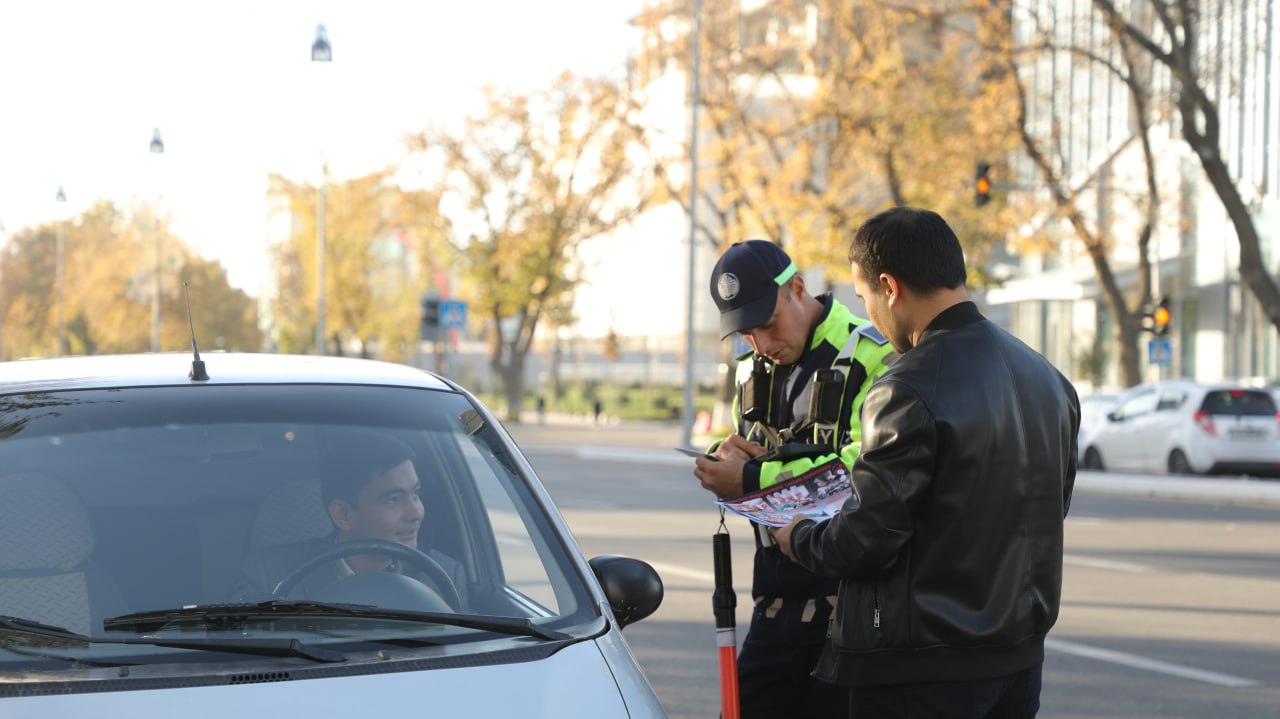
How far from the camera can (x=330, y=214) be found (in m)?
70.3

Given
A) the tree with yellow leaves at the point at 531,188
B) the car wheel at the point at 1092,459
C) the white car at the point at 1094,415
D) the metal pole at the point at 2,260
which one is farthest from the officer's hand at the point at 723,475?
the tree with yellow leaves at the point at 531,188

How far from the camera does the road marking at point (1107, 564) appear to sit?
40.5 ft

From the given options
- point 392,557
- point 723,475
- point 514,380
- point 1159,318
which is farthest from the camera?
point 514,380

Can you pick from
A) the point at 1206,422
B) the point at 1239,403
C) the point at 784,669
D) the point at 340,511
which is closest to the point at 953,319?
the point at 784,669

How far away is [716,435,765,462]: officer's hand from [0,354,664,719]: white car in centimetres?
33

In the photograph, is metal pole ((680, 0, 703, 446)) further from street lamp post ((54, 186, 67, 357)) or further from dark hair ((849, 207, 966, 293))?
dark hair ((849, 207, 966, 293))

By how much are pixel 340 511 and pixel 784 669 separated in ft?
3.79

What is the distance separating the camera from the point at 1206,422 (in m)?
24.5

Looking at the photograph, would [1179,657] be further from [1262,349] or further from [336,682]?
[1262,349]

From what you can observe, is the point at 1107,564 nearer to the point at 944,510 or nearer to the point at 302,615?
the point at 944,510

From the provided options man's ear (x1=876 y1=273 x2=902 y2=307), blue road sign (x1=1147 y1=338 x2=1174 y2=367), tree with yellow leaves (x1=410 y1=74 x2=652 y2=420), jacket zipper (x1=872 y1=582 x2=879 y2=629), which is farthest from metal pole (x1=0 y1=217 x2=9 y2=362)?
jacket zipper (x1=872 y1=582 x2=879 y2=629)

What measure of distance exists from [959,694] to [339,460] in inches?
57.8

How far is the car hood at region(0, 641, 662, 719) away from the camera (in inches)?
107

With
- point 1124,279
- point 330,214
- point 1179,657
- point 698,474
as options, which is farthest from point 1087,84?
point 698,474
